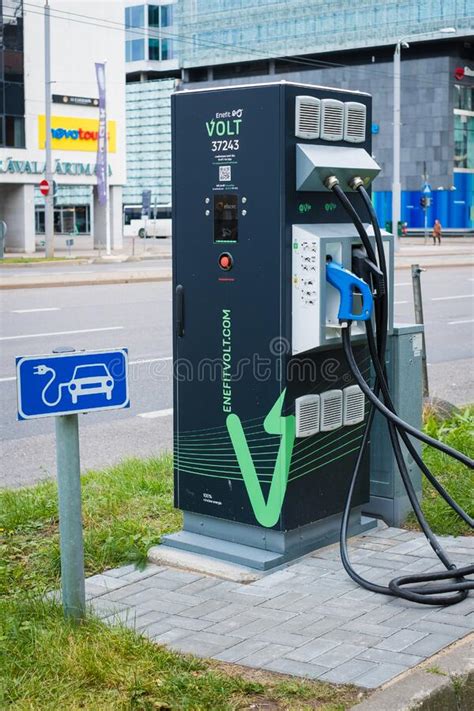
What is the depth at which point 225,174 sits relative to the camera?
16.9ft

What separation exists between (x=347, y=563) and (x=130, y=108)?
9276cm

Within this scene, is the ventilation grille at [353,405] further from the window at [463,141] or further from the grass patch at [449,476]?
the window at [463,141]

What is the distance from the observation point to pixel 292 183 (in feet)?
16.4

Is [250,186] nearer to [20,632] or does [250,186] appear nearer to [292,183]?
[292,183]

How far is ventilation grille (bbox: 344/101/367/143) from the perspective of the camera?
17.4 feet

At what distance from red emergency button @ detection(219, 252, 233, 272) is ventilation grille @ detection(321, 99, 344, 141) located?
0.73m

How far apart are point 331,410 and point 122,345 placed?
352 inches

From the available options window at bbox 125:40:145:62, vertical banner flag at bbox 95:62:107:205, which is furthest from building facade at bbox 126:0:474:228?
vertical banner flag at bbox 95:62:107:205

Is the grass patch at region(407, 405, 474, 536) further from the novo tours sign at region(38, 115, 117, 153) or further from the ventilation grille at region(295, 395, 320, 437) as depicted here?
the novo tours sign at region(38, 115, 117, 153)

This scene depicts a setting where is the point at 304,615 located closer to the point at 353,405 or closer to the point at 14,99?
the point at 353,405

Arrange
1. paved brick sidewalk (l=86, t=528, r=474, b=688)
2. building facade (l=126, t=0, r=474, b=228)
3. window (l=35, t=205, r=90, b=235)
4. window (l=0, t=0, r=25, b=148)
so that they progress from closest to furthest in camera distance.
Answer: paved brick sidewalk (l=86, t=528, r=474, b=688), window (l=0, t=0, r=25, b=148), window (l=35, t=205, r=90, b=235), building facade (l=126, t=0, r=474, b=228)

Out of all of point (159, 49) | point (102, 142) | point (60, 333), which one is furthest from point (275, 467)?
point (159, 49)

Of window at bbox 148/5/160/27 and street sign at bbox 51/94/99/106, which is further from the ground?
window at bbox 148/5/160/27

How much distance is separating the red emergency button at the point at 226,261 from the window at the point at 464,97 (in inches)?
2860
